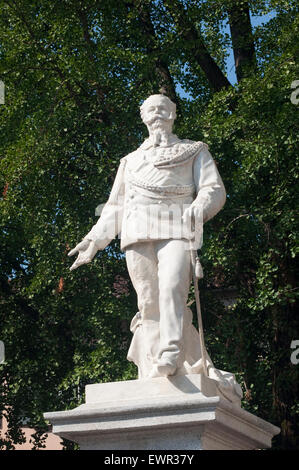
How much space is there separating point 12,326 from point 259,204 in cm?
517

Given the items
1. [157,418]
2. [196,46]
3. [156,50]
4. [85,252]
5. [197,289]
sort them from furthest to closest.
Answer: [156,50] < [196,46] < [85,252] < [197,289] < [157,418]

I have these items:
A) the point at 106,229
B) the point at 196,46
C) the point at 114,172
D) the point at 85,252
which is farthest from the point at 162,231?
the point at 196,46

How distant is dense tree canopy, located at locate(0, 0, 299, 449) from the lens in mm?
14195

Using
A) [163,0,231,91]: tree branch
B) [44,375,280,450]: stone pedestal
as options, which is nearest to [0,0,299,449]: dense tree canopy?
[163,0,231,91]: tree branch

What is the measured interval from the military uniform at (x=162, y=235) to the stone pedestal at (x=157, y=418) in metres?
0.27

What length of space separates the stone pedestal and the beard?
7.29 ft

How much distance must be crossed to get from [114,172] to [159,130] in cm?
683

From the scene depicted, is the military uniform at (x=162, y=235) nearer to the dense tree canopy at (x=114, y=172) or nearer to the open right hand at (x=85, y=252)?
the open right hand at (x=85, y=252)

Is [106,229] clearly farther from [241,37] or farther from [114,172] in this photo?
[241,37]

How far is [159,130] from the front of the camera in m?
8.61

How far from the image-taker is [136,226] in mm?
8195

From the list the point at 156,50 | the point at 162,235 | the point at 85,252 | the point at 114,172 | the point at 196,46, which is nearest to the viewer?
the point at 162,235

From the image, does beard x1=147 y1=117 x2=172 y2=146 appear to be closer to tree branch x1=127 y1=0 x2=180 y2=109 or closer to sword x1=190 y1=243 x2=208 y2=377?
sword x1=190 y1=243 x2=208 y2=377
